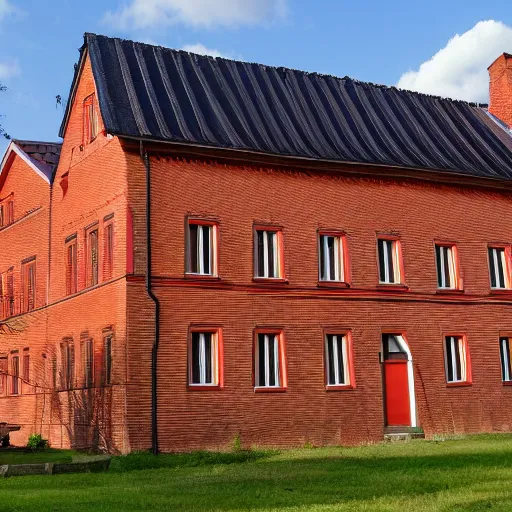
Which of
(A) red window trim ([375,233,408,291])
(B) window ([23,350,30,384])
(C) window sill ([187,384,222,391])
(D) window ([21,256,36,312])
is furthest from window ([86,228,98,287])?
(A) red window trim ([375,233,408,291])

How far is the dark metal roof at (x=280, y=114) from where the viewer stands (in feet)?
95.5

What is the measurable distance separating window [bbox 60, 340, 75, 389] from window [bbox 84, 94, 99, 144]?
679 cm

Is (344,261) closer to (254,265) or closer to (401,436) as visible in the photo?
(254,265)

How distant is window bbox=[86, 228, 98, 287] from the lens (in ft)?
98.0

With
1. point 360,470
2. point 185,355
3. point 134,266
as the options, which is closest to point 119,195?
point 134,266

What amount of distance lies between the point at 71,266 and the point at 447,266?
13.0 metres

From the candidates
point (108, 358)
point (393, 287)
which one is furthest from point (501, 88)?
point (108, 358)

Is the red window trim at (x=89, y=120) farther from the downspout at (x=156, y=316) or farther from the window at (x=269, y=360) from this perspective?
the window at (x=269, y=360)

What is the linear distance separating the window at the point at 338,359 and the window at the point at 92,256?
7.59m

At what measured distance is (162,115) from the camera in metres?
29.0

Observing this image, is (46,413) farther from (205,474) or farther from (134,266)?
(205,474)

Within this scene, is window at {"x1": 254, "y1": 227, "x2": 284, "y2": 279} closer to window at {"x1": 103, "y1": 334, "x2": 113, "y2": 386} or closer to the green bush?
window at {"x1": 103, "y1": 334, "x2": 113, "y2": 386}

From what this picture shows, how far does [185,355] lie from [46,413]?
25.9ft

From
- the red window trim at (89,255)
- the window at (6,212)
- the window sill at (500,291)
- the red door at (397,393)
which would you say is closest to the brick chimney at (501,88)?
the window sill at (500,291)
